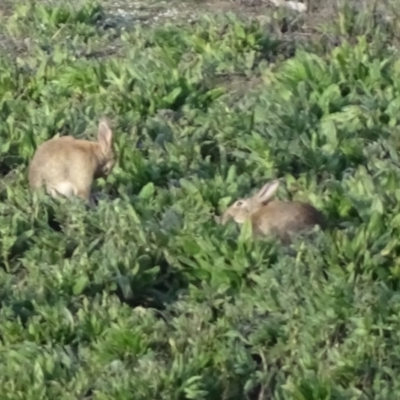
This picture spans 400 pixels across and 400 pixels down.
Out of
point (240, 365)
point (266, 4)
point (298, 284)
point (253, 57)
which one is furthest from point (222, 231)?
point (266, 4)

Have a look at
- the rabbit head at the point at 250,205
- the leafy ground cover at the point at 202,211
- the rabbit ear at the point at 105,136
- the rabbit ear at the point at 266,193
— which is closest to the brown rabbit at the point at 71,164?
the rabbit ear at the point at 105,136

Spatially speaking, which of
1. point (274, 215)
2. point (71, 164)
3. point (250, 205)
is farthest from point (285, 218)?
point (71, 164)

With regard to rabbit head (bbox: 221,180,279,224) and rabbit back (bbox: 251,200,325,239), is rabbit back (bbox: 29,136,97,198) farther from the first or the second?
rabbit back (bbox: 251,200,325,239)

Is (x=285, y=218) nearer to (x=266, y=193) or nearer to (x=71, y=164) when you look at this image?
(x=266, y=193)

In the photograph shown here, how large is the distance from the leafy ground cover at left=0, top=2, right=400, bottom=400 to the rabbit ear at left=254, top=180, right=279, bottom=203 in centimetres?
23

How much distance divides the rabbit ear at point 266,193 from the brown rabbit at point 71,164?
91cm

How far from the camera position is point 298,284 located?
18.5 ft

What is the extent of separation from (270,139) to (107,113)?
3.67 ft

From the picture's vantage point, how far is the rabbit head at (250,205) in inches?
246

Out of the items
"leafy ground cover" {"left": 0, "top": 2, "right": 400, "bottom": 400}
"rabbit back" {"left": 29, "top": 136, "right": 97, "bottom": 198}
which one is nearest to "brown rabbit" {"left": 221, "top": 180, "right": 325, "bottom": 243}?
"leafy ground cover" {"left": 0, "top": 2, "right": 400, "bottom": 400}

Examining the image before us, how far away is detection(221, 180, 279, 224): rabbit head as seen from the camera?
20.5 ft

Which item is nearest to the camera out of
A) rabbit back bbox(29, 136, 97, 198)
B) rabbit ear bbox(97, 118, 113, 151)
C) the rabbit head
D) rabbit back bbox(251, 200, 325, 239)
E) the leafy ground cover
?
the leafy ground cover

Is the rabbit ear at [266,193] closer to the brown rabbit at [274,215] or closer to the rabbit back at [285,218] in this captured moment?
the brown rabbit at [274,215]

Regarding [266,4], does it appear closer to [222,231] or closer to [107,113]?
[107,113]
